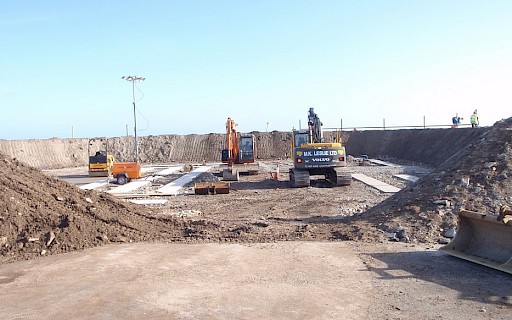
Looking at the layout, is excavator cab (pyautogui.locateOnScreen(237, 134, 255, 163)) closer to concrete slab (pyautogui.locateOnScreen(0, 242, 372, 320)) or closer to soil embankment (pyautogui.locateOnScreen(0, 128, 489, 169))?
soil embankment (pyautogui.locateOnScreen(0, 128, 489, 169))

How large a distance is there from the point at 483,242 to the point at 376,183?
14045mm

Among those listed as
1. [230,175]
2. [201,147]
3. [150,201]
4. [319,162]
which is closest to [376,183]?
[319,162]

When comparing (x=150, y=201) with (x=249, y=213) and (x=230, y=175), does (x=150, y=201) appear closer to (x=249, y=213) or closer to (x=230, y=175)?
(x=249, y=213)

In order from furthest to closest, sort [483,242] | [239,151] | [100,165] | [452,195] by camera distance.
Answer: [100,165] → [239,151] → [452,195] → [483,242]

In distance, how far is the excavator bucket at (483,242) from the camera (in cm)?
791

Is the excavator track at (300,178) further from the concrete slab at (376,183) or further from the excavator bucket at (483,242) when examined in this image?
the excavator bucket at (483,242)

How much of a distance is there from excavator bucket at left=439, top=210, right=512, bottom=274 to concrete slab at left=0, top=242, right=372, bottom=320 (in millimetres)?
1841

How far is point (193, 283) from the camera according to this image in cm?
742

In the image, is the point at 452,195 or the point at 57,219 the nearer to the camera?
the point at 57,219

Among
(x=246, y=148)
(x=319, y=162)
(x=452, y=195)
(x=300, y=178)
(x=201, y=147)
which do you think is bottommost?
(x=300, y=178)

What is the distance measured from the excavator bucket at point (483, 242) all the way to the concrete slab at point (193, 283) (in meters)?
1.84

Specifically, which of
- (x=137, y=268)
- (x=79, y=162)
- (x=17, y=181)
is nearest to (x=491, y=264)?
(x=137, y=268)

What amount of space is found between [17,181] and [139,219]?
9.57 feet

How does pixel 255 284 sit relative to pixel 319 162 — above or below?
below
